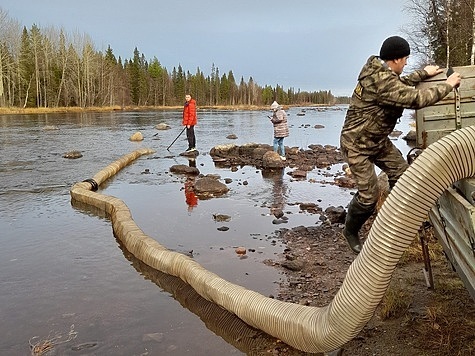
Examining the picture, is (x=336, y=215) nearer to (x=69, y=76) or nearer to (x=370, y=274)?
(x=370, y=274)

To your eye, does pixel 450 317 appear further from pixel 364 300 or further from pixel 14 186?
pixel 14 186

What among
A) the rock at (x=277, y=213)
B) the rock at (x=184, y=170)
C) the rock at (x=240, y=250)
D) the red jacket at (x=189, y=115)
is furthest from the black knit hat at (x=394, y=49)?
the red jacket at (x=189, y=115)

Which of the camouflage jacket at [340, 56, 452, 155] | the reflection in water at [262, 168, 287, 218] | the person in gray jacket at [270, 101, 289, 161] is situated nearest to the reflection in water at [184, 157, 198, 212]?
the reflection in water at [262, 168, 287, 218]

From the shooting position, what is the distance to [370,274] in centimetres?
323

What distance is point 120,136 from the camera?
28375mm

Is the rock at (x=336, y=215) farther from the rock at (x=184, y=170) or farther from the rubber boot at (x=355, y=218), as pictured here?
the rock at (x=184, y=170)

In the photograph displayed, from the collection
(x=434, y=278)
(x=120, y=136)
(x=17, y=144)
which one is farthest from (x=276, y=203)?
(x=120, y=136)

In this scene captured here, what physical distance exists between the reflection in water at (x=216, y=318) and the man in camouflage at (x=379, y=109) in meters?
1.79

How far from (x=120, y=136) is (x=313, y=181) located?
59.5 feet

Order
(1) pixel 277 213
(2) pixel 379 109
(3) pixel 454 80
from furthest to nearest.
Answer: (1) pixel 277 213
(2) pixel 379 109
(3) pixel 454 80

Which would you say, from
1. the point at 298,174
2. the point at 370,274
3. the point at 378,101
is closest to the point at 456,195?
the point at 370,274

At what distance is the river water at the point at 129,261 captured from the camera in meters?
4.71

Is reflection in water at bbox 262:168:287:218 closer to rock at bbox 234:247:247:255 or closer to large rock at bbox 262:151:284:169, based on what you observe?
large rock at bbox 262:151:284:169

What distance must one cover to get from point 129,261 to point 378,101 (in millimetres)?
4328
